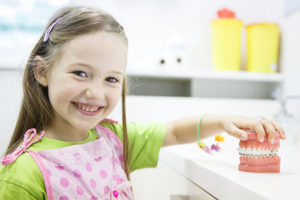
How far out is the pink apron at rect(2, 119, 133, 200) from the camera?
0.64 meters

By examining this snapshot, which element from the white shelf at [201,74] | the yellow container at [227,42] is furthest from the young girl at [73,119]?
the yellow container at [227,42]

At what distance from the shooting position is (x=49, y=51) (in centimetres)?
72

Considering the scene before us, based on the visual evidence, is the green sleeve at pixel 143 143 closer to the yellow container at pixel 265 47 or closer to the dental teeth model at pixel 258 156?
the dental teeth model at pixel 258 156

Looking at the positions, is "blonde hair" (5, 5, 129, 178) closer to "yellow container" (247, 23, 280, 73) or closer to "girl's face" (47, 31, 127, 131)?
"girl's face" (47, 31, 127, 131)

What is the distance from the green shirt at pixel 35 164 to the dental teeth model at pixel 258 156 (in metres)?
0.32

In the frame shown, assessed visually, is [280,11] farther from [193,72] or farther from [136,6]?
[136,6]

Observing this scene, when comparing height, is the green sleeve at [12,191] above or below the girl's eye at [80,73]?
below

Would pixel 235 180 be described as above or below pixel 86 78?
below

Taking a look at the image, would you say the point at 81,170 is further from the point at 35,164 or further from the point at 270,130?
the point at 270,130

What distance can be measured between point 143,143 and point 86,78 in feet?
0.96

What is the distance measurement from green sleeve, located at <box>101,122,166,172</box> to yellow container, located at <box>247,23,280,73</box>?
0.77 meters

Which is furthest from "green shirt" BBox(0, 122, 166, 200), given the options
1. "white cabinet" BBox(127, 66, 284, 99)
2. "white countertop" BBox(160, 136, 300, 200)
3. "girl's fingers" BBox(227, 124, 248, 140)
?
"white cabinet" BBox(127, 66, 284, 99)

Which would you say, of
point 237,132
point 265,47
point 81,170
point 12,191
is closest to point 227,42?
point 265,47

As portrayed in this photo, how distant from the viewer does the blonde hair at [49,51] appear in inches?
27.7
